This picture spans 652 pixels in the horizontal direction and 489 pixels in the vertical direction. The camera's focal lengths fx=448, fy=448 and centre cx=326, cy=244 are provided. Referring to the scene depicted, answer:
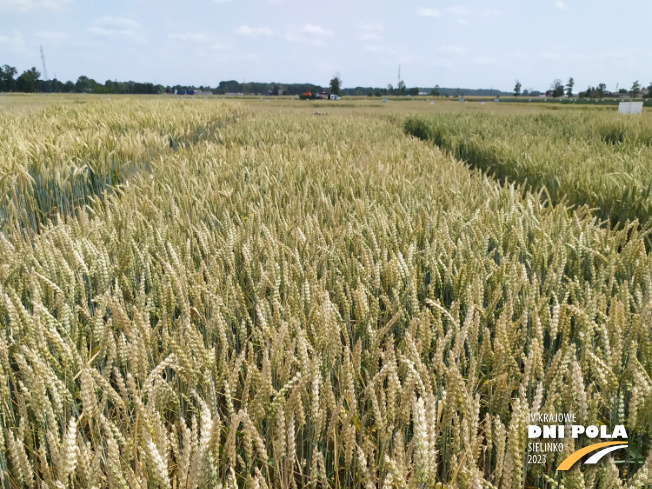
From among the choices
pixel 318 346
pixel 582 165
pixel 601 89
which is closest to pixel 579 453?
pixel 318 346

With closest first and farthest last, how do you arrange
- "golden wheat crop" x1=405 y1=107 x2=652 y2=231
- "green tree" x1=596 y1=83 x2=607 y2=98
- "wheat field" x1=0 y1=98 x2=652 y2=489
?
"wheat field" x1=0 y1=98 x2=652 y2=489, "golden wheat crop" x1=405 y1=107 x2=652 y2=231, "green tree" x1=596 y1=83 x2=607 y2=98

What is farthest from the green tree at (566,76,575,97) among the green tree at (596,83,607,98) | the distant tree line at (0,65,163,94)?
the distant tree line at (0,65,163,94)

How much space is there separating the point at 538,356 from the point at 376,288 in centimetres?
56

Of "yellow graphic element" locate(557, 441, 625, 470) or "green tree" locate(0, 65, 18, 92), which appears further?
"green tree" locate(0, 65, 18, 92)

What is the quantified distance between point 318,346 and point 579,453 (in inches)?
22.6

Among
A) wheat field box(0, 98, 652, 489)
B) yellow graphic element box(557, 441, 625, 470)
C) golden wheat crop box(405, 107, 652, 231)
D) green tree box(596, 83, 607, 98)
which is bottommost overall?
yellow graphic element box(557, 441, 625, 470)

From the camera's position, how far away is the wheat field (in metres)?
0.81

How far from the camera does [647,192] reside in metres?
2.49

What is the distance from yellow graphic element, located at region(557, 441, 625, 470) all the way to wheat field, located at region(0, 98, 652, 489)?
15mm

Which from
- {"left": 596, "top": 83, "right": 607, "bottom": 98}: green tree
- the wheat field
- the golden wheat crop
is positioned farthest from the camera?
{"left": 596, "top": 83, "right": 607, "bottom": 98}: green tree

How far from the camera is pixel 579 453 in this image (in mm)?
887

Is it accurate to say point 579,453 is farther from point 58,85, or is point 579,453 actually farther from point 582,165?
point 58,85

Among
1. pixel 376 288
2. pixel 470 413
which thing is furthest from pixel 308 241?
pixel 470 413

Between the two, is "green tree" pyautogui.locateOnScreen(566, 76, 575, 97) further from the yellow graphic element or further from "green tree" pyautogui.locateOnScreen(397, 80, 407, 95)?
the yellow graphic element
